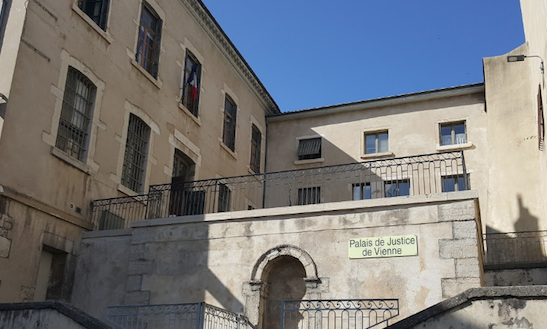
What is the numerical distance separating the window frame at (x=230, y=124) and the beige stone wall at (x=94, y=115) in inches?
19.2

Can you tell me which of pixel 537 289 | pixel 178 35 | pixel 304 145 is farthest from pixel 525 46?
pixel 537 289

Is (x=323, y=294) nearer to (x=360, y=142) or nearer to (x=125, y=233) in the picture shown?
(x=125, y=233)

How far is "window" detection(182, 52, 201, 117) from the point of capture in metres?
18.4

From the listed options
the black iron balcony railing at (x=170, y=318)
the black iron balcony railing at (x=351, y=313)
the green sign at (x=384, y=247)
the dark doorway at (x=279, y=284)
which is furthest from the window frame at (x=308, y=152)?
the black iron balcony railing at (x=351, y=313)

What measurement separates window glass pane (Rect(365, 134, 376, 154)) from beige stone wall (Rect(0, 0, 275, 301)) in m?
5.45

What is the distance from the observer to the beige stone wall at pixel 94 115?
39.4ft

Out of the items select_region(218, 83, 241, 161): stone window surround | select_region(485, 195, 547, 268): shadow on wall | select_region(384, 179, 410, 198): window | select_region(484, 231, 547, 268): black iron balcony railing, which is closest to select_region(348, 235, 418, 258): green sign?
select_region(484, 231, 547, 268): black iron balcony railing

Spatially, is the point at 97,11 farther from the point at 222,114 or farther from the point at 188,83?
the point at 222,114

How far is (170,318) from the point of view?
461 inches

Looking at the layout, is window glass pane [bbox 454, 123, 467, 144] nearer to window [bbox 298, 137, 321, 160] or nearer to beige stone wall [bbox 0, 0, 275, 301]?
window [bbox 298, 137, 321, 160]

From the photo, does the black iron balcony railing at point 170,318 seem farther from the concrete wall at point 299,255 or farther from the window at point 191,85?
the window at point 191,85

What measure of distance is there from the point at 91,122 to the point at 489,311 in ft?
33.4

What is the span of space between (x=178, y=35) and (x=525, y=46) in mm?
10975

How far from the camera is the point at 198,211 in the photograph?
1467 centimetres
